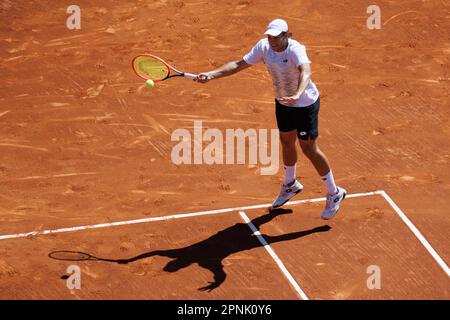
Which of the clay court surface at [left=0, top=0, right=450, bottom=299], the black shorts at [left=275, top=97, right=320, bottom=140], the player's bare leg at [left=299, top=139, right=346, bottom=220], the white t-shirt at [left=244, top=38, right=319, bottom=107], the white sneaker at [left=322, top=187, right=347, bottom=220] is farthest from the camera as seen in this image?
the white sneaker at [left=322, top=187, right=347, bottom=220]

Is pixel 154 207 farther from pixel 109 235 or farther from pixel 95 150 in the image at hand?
pixel 95 150

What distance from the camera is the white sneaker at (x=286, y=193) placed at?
1255cm

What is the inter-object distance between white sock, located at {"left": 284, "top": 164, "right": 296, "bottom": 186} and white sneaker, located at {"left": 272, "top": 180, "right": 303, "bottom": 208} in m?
0.07

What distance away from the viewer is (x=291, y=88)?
1148 cm

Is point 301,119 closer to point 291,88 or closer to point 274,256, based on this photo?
point 291,88

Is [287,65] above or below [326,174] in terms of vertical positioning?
above

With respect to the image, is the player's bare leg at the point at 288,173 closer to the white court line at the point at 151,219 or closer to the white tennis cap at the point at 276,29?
the white court line at the point at 151,219

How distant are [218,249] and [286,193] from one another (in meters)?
1.29

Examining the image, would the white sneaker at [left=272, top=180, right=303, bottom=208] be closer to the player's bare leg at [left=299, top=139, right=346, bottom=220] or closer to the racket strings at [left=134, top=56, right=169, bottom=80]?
the player's bare leg at [left=299, top=139, right=346, bottom=220]

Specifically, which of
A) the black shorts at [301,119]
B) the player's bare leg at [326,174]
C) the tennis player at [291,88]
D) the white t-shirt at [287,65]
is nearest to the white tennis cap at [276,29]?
the tennis player at [291,88]

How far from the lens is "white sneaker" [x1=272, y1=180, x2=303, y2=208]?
1255cm

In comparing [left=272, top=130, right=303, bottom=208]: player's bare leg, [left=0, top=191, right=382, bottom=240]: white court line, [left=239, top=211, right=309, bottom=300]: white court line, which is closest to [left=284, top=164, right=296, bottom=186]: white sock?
[left=272, top=130, right=303, bottom=208]: player's bare leg

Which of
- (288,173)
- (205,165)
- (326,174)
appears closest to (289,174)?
(288,173)

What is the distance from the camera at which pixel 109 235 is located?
39.7 feet
